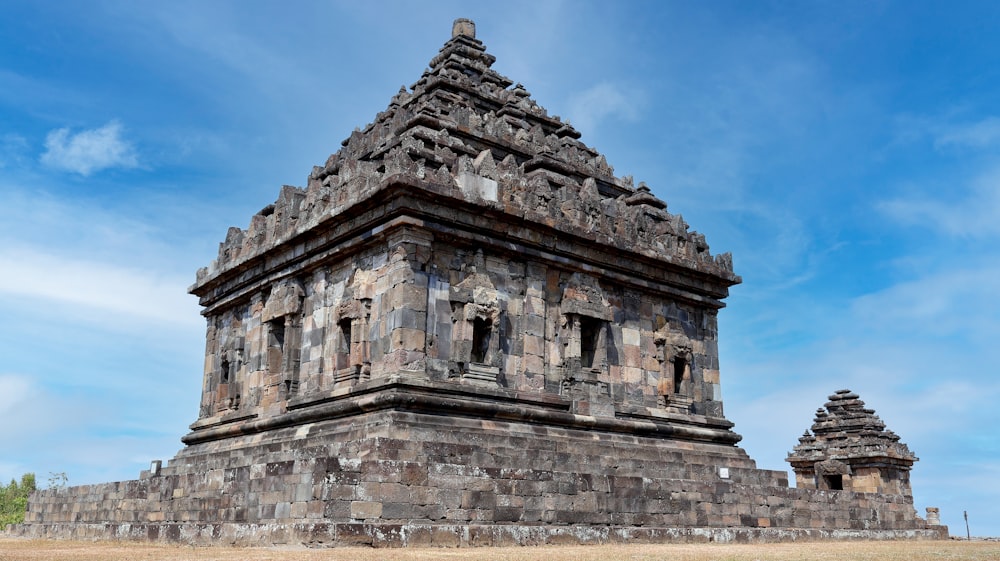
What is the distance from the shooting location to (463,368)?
64.1 feet

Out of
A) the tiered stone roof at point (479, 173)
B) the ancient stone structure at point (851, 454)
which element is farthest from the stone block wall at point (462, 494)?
the ancient stone structure at point (851, 454)

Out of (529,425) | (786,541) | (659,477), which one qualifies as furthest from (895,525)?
(529,425)

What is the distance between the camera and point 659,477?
1991 centimetres

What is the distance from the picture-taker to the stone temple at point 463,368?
1600 cm

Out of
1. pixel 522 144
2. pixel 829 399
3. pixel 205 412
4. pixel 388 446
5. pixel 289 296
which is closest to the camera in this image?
pixel 388 446

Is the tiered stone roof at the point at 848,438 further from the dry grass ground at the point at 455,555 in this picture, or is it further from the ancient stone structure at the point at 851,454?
the dry grass ground at the point at 455,555

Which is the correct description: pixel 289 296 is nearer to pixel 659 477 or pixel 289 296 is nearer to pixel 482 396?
pixel 482 396

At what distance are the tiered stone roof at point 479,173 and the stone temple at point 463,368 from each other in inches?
2.8

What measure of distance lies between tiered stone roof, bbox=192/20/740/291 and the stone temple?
2.8 inches

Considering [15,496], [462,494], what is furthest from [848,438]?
[15,496]

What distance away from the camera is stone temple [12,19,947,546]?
1600 centimetres

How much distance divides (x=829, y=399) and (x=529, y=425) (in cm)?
→ 2197

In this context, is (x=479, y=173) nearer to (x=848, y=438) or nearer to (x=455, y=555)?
(x=455, y=555)

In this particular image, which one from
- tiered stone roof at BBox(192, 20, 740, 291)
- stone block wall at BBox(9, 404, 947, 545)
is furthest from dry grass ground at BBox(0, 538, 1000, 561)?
tiered stone roof at BBox(192, 20, 740, 291)
